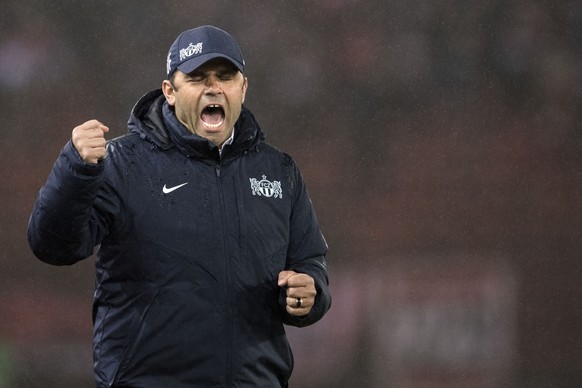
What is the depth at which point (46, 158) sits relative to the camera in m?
3.98

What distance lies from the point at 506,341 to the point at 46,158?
2008mm

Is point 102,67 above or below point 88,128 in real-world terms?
above

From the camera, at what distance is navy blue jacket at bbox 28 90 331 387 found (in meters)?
1.88

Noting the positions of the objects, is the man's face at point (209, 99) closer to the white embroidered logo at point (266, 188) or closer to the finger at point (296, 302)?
the white embroidered logo at point (266, 188)

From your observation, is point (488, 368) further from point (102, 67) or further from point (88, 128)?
point (88, 128)

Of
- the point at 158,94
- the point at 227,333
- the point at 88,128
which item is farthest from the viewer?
the point at 158,94

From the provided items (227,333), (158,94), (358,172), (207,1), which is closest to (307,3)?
(207,1)

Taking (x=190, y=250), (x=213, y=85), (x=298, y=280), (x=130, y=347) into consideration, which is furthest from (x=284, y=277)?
(x=213, y=85)

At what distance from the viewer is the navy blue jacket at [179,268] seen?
188 cm

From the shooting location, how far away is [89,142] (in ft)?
5.62

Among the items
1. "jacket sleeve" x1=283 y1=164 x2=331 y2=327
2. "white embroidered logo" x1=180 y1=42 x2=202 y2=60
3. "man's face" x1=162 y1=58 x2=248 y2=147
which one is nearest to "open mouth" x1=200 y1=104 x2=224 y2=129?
"man's face" x1=162 y1=58 x2=248 y2=147

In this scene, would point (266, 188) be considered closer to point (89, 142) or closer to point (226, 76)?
point (226, 76)

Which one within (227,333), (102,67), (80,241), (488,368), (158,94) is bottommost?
(488,368)

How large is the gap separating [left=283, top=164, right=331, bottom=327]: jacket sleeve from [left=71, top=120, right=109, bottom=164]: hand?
0.55 m
